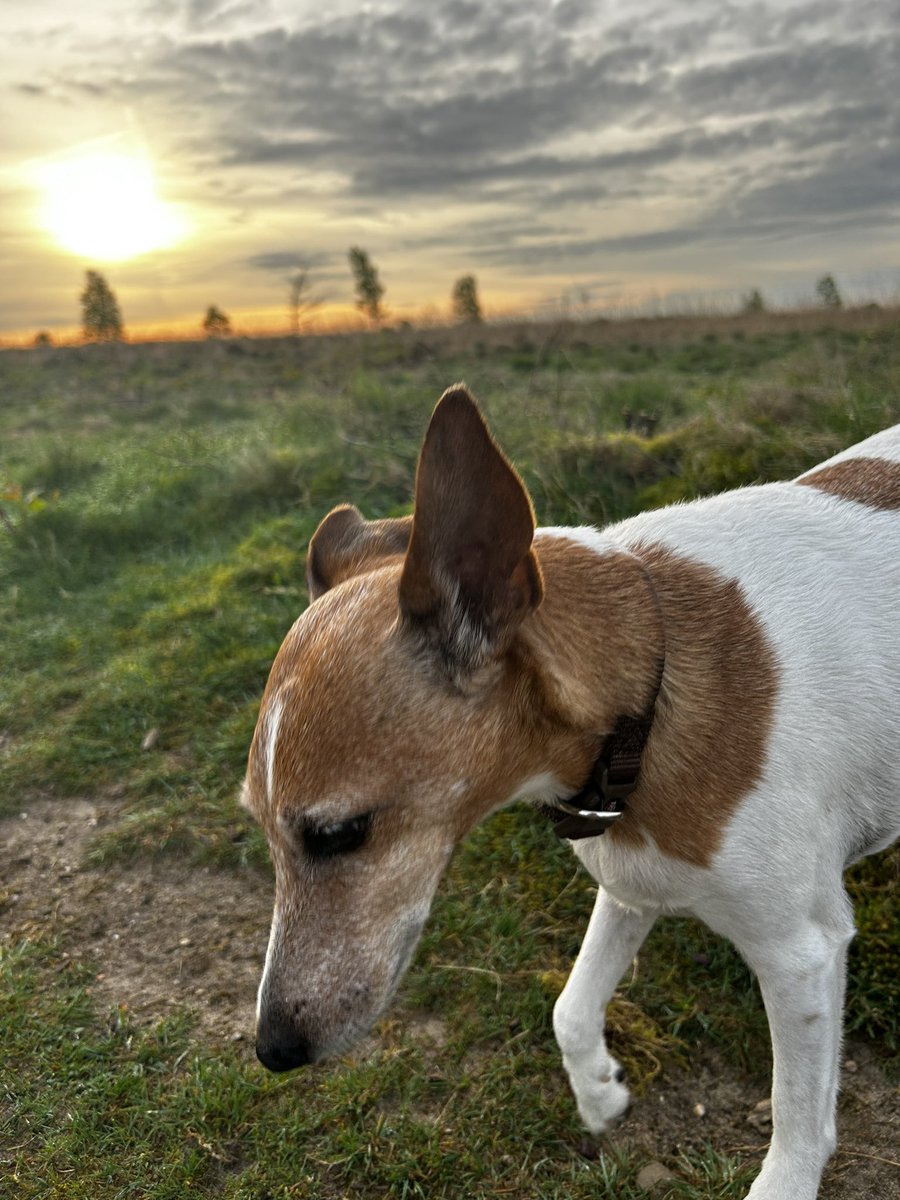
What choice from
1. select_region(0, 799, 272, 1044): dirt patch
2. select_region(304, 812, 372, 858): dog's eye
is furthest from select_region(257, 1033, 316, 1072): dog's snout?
select_region(0, 799, 272, 1044): dirt patch

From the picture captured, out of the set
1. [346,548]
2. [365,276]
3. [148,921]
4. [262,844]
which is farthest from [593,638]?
[365,276]

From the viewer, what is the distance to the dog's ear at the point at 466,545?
1.83 metres

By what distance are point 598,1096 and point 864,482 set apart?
209 centimetres

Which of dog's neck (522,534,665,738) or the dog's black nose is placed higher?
dog's neck (522,534,665,738)

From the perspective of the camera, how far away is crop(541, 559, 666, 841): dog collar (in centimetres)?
221

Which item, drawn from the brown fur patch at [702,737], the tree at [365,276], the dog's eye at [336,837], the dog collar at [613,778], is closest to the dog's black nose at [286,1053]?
the dog's eye at [336,837]

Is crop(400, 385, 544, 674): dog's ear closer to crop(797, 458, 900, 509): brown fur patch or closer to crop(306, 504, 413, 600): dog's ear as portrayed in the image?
crop(306, 504, 413, 600): dog's ear

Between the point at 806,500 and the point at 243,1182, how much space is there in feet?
8.84

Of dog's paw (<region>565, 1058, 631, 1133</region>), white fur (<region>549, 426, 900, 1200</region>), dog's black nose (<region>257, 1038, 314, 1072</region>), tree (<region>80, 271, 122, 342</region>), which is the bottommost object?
dog's paw (<region>565, 1058, 631, 1133</region>)

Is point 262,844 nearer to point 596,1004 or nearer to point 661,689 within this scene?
point 596,1004

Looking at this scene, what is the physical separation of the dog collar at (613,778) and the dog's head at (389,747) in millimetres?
73

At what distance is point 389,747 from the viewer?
2.05 m

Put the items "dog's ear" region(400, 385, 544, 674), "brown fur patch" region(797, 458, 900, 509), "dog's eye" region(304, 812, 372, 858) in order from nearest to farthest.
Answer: "dog's ear" region(400, 385, 544, 674)
"dog's eye" region(304, 812, 372, 858)
"brown fur patch" region(797, 458, 900, 509)

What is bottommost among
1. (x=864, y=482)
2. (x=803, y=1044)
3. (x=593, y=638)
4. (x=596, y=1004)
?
(x=596, y=1004)
